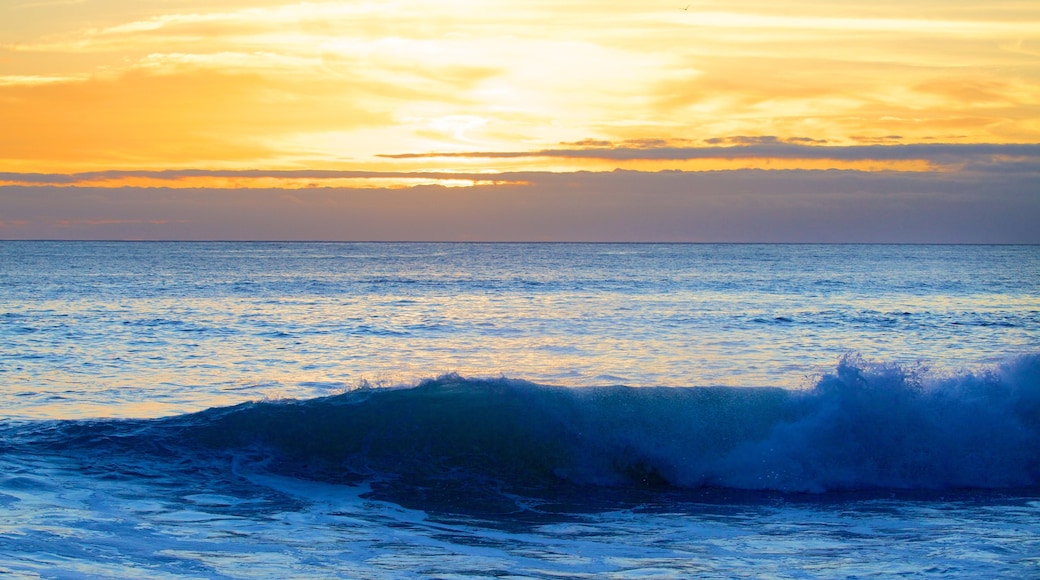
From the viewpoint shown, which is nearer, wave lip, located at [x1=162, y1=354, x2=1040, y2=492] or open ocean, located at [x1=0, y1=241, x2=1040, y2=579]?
open ocean, located at [x1=0, y1=241, x2=1040, y2=579]

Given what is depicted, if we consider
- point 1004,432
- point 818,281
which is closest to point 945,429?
point 1004,432

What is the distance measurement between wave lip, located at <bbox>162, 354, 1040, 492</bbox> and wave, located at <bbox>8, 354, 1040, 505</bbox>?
0.02 meters

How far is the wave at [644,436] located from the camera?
1109 cm

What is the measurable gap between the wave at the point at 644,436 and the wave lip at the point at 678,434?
0.02 m

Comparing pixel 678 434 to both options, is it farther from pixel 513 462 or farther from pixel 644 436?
pixel 513 462

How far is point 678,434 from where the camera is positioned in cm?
1182

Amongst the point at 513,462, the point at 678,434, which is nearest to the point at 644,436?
the point at 678,434

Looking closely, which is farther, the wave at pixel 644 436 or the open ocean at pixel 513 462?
the wave at pixel 644 436

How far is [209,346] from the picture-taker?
21.9 metres

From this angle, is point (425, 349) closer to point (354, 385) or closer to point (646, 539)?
point (354, 385)

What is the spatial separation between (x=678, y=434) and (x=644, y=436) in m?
0.47

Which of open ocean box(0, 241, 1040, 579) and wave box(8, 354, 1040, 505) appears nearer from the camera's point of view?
open ocean box(0, 241, 1040, 579)

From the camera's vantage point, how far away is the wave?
11.1 metres

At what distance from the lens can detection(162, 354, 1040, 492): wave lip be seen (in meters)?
11.1
